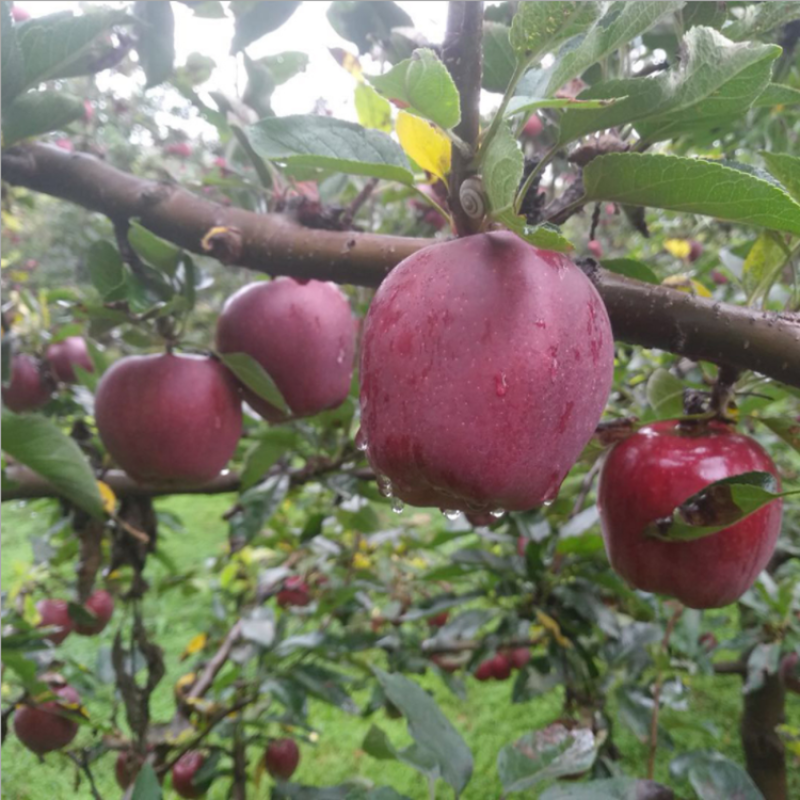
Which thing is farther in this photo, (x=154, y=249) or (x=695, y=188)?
(x=154, y=249)

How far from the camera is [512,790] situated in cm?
57

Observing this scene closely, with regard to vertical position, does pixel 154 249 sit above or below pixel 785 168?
below

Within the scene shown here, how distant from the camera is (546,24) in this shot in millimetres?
299

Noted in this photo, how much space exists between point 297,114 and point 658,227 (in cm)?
175

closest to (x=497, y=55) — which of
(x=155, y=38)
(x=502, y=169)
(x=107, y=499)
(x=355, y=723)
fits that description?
(x=502, y=169)

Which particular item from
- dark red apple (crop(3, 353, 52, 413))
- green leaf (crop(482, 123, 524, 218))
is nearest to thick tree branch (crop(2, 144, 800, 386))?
green leaf (crop(482, 123, 524, 218))

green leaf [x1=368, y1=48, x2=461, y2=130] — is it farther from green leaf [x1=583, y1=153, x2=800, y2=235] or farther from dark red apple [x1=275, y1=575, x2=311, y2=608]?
dark red apple [x1=275, y1=575, x2=311, y2=608]

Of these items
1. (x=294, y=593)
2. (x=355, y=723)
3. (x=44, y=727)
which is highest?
(x=44, y=727)

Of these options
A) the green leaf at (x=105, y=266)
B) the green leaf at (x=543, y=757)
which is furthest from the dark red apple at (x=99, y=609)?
the green leaf at (x=543, y=757)

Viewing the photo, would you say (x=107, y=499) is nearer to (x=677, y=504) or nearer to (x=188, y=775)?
(x=188, y=775)

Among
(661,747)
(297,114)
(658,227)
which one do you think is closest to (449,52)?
(297,114)

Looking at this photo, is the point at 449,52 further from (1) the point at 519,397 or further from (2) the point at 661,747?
(2) the point at 661,747

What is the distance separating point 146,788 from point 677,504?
1.45ft

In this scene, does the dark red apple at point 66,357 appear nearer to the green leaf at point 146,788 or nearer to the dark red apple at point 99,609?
the dark red apple at point 99,609
